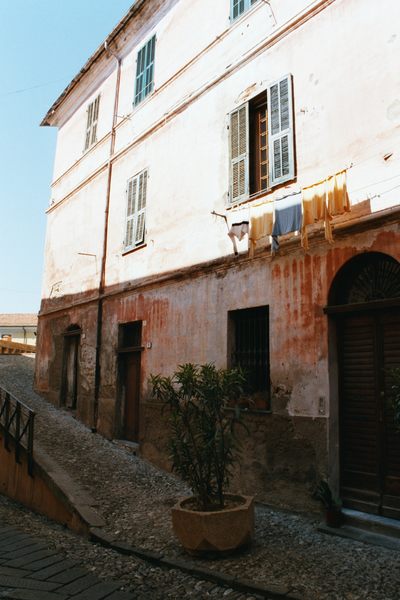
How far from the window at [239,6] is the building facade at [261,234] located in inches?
1.3

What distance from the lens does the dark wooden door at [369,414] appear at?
5430mm

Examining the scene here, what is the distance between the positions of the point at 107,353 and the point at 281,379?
5.38 metres

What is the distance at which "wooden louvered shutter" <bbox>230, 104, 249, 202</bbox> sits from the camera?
307 inches

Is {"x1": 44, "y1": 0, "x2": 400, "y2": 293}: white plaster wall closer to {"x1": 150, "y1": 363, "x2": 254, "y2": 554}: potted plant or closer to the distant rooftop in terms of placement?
{"x1": 150, "y1": 363, "x2": 254, "y2": 554}: potted plant

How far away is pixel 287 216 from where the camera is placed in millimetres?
6375

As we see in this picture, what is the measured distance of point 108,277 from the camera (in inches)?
449

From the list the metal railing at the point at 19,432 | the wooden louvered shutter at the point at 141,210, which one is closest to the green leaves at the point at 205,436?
the metal railing at the point at 19,432

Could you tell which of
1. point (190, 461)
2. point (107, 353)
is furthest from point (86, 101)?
point (190, 461)

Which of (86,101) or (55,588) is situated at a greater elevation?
(86,101)

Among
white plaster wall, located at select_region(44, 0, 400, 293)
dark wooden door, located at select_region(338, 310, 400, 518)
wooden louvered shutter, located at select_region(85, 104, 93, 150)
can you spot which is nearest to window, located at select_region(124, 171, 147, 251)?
white plaster wall, located at select_region(44, 0, 400, 293)

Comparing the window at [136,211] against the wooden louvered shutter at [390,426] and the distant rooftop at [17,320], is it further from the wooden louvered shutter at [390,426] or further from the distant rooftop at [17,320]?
the distant rooftop at [17,320]

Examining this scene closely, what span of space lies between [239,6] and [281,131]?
116 inches

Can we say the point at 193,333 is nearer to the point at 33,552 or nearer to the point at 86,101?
the point at 33,552

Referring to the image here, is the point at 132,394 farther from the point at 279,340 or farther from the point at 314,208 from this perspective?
the point at 314,208
